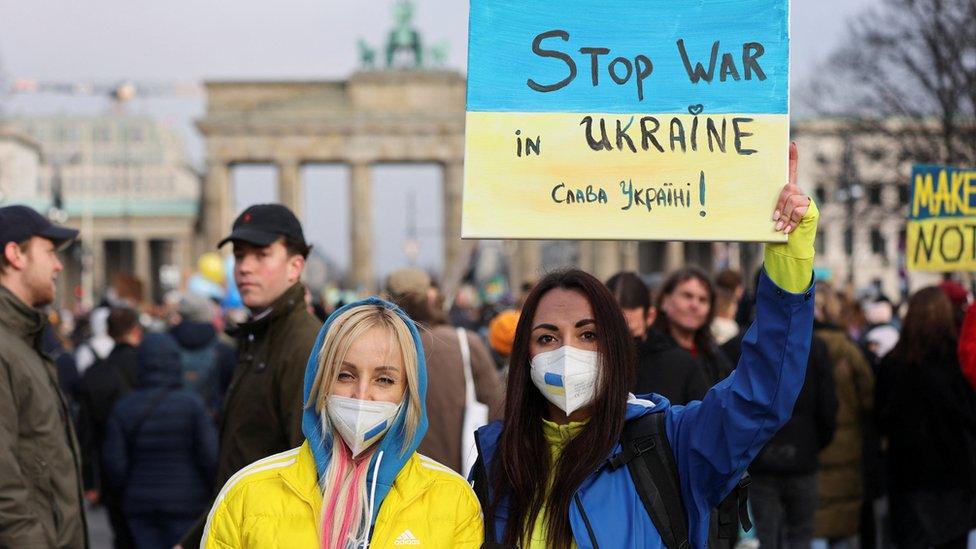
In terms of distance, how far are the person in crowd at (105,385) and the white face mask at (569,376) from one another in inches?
293

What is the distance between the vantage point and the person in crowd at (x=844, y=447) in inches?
341

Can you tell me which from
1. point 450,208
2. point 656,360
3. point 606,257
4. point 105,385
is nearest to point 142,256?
point 450,208

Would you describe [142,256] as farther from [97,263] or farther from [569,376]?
[569,376]

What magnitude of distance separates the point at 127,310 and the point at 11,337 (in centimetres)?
554

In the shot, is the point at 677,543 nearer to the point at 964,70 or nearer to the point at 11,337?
the point at 11,337

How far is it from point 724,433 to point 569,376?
410 millimetres

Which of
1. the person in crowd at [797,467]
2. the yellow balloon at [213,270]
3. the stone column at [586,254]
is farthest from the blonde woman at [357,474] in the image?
the stone column at [586,254]

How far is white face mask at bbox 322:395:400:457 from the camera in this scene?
3.16 m

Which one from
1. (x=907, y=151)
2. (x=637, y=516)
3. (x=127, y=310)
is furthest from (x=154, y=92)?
(x=637, y=516)

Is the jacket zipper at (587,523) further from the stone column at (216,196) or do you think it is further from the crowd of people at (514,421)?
the stone column at (216,196)

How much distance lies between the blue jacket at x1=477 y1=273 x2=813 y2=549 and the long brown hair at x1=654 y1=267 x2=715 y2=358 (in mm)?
3346

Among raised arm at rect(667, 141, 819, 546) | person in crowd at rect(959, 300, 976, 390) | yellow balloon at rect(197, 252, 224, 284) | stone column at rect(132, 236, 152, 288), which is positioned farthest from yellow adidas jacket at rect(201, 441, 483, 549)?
stone column at rect(132, 236, 152, 288)

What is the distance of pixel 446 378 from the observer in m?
6.70

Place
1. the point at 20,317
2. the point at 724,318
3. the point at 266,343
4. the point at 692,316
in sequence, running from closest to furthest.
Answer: the point at 266,343
the point at 20,317
the point at 692,316
the point at 724,318
